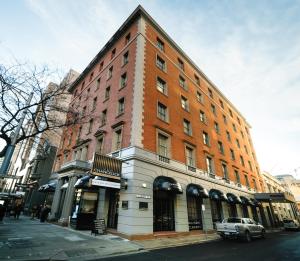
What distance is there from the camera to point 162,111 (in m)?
19.5

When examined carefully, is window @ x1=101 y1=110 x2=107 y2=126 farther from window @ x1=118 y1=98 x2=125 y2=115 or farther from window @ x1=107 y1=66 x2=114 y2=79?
window @ x1=107 y1=66 x2=114 y2=79

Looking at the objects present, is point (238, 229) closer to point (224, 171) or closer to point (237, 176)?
point (224, 171)

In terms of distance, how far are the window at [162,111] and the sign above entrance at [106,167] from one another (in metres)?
6.43

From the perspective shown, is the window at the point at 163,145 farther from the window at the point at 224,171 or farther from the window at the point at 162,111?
the window at the point at 224,171

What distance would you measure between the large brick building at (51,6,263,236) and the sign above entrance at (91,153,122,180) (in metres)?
0.69

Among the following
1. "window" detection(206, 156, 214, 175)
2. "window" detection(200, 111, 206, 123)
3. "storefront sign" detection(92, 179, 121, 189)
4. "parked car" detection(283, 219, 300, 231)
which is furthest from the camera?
"parked car" detection(283, 219, 300, 231)

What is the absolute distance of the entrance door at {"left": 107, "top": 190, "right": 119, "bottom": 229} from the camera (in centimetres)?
1560

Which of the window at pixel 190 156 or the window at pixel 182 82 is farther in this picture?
the window at pixel 182 82

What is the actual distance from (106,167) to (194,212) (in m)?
10.5

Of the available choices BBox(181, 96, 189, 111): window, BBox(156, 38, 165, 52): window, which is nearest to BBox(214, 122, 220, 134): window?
BBox(181, 96, 189, 111): window

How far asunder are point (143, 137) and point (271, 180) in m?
43.2

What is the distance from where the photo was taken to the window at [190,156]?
2014 centimetres

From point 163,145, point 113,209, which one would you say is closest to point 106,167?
point 113,209

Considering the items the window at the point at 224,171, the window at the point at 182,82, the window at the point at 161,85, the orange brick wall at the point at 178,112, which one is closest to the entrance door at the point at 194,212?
the orange brick wall at the point at 178,112
